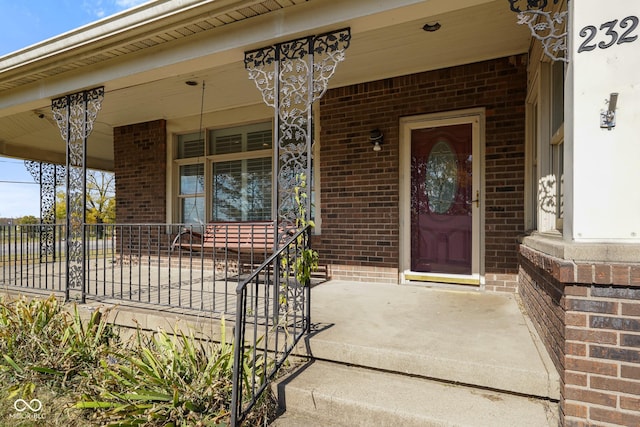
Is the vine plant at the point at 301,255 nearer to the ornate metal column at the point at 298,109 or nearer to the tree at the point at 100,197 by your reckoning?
the ornate metal column at the point at 298,109

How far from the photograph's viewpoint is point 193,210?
631cm

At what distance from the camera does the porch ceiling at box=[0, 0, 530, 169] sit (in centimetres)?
273

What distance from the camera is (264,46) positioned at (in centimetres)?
301

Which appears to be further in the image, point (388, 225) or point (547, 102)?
point (388, 225)

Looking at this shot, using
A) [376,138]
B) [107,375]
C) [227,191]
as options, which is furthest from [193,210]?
[107,375]

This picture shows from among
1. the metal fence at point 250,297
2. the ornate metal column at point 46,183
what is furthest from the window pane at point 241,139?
the ornate metal column at point 46,183

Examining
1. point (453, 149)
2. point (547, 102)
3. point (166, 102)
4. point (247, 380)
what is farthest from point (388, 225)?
point (166, 102)

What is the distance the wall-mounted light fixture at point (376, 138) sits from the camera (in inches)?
178

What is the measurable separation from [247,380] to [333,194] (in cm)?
309

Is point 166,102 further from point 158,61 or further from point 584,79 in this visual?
point 584,79

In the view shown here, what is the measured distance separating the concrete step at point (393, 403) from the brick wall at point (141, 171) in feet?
16.2

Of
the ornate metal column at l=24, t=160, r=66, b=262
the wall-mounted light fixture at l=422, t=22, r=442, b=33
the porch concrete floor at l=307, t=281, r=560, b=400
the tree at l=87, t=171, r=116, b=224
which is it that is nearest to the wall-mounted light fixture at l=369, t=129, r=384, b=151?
the wall-mounted light fixture at l=422, t=22, r=442, b=33

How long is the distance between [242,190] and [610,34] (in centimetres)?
485

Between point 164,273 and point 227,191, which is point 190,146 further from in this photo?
point 164,273
